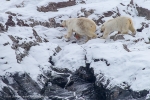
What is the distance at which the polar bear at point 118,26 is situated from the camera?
1424 cm

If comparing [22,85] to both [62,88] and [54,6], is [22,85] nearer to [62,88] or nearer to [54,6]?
[62,88]

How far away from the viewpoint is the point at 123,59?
10953 millimetres

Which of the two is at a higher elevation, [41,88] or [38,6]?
[38,6]

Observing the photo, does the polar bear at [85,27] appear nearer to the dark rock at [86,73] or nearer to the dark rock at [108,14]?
the dark rock at [108,14]

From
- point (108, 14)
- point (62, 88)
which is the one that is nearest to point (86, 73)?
point (62, 88)

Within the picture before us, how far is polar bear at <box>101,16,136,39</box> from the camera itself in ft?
46.7

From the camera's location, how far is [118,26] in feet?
47.0

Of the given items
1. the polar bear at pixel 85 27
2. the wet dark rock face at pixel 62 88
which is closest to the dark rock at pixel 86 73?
the wet dark rock face at pixel 62 88

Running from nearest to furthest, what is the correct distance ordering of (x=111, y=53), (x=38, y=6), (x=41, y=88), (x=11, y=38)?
(x=41, y=88) < (x=111, y=53) < (x=11, y=38) < (x=38, y=6)

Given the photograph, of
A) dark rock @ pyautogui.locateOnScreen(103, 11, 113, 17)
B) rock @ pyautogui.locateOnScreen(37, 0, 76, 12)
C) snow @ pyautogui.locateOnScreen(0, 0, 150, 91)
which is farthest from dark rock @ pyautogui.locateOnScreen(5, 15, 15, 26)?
dark rock @ pyautogui.locateOnScreen(103, 11, 113, 17)

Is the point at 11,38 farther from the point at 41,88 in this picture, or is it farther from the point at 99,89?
the point at 99,89

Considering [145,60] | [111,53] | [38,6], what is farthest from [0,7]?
[145,60]

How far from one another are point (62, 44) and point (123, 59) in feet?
12.7

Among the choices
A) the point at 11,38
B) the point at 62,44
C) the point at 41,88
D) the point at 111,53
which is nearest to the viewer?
the point at 41,88
